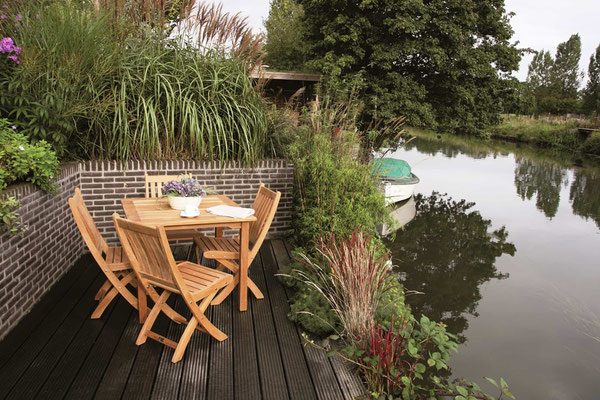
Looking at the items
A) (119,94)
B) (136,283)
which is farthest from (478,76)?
(136,283)

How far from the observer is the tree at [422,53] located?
44.0 feet

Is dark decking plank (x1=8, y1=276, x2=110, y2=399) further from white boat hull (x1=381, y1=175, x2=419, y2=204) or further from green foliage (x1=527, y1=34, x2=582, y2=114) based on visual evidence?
green foliage (x1=527, y1=34, x2=582, y2=114)

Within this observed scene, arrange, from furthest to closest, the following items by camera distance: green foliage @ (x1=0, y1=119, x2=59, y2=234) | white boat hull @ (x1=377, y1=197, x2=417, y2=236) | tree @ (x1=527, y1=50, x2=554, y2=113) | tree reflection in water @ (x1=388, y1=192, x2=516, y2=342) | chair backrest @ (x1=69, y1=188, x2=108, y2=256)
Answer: tree @ (x1=527, y1=50, x2=554, y2=113) → white boat hull @ (x1=377, y1=197, x2=417, y2=236) → tree reflection in water @ (x1=388, y1=192, x2=516, y2=342) → green foliage @ (x1=0, y1=119, x2=59, y2=234) → chair backrest @ (x1=69, y1=188, x2=108, y2=256)

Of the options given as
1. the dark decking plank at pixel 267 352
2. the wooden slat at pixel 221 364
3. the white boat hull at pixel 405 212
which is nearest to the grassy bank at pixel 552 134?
the white boat hull at pixel 405 212

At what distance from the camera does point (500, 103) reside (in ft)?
50.9

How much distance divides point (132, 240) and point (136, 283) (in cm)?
64

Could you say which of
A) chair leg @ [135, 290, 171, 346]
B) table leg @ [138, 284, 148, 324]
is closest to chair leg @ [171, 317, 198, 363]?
chair leg @ [135, 290, 171, 346]

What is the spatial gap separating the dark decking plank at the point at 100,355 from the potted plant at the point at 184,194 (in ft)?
3.07

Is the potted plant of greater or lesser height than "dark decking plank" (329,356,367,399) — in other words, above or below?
above

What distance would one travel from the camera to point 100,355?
103 inches

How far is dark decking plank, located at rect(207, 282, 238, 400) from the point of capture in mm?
2322

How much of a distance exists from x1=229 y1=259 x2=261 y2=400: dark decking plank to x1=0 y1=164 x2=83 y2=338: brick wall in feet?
5.29

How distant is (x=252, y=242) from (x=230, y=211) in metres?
0.43

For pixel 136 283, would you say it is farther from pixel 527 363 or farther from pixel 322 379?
pixel 527 363
